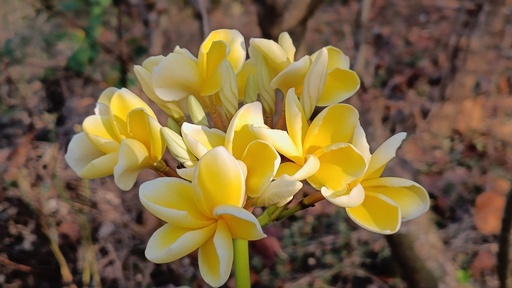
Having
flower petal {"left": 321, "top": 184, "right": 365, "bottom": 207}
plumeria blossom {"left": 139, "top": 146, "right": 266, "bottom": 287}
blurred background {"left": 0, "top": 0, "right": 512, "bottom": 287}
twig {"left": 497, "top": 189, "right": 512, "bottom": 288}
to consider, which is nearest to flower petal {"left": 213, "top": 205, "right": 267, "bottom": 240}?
plumeria blossom {"left": 139, "top": 146, "right": 266, "bottom": 287}

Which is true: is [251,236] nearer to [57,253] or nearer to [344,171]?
[344,171]

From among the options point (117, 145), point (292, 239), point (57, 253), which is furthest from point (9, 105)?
point (117, 145)

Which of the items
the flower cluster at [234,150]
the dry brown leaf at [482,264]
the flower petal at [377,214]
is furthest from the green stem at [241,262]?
the dry brown leaf at [482,264]

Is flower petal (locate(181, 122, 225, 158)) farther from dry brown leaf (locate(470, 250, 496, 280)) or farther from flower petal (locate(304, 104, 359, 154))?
dry brown leaf (locate(470, 250, 496, 280))

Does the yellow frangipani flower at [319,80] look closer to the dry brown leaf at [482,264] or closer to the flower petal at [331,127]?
the flower petal at [331,127]

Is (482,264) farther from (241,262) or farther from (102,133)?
(102,133)

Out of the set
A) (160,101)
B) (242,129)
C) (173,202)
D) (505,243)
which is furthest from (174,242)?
(505,243)
